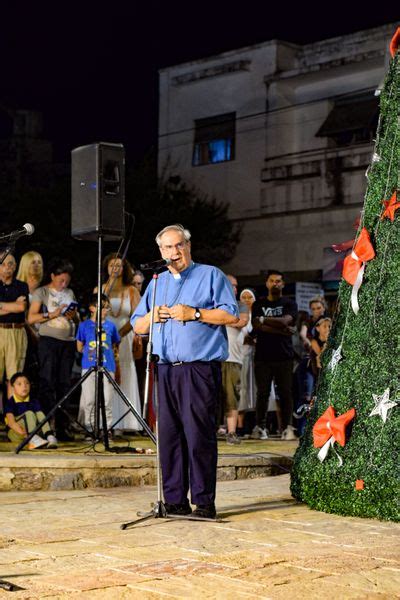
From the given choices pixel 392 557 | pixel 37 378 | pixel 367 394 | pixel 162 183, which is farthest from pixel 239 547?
pixel 162 183

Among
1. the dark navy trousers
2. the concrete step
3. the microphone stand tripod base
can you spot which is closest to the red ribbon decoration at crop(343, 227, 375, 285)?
the dark navy trousers

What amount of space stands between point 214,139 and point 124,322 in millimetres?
20667

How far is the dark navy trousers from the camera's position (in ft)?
21.4

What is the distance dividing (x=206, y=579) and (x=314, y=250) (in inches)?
951

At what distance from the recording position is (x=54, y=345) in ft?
35.3

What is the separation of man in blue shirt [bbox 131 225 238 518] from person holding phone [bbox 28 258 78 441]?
12.9ft

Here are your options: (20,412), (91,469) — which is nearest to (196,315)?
(91,469)

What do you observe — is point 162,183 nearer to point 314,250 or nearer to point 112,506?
point 314,250

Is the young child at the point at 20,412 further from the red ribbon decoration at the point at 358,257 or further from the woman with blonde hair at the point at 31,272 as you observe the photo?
the red ribbon decoration at the point at 358,257

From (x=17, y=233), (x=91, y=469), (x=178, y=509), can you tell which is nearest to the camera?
(x=17, y=233)

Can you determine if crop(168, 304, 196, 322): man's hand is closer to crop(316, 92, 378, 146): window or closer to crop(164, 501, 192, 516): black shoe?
crop(164, 501, 192, 516): black shoe

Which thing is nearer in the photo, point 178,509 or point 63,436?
point 178,509

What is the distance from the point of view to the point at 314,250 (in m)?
28.6

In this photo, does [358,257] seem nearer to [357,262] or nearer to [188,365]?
[357,262]
